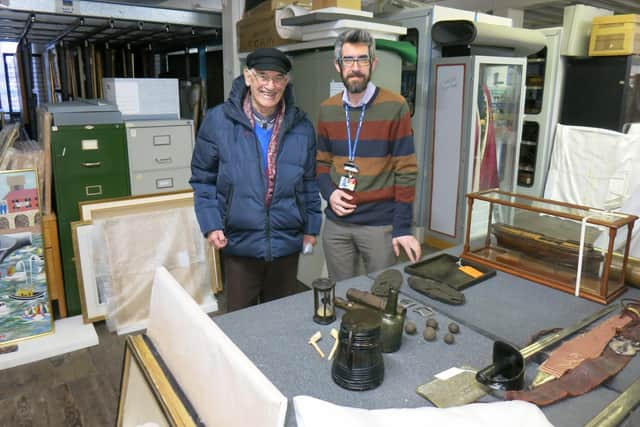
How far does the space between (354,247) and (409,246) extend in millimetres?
308

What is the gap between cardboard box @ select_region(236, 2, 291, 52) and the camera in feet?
10.4

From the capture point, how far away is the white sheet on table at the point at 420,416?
854 mm

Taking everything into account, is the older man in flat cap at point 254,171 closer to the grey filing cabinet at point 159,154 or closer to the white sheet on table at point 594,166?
the grey filing cabinet at point 159,154

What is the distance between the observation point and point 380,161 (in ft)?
6.66

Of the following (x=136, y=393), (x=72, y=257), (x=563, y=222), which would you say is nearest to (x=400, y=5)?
(x=563, y=222)

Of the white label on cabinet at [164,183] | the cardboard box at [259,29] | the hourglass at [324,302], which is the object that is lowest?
the hourglass at [324,302]

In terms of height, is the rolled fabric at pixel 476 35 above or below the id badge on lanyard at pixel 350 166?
above

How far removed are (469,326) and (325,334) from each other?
434 millimetres

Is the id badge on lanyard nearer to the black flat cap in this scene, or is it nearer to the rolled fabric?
the black flat cap

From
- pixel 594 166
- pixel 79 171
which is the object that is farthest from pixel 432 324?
pixel 594 166

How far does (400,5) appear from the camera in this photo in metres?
4.03

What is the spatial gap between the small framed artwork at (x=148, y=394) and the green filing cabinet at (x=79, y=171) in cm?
181

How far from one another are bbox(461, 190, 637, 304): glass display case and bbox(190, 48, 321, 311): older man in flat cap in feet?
2.38

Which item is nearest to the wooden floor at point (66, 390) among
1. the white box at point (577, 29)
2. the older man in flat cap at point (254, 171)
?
the older man in flat cap at point (254, 171)
